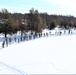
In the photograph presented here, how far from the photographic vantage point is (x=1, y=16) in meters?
35.2

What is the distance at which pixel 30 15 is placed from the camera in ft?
140

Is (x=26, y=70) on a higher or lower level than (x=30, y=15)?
lower

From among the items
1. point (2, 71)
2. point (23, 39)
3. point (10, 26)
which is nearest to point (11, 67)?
point (2, 71)

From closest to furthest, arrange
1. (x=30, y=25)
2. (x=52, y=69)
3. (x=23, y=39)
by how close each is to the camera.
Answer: (x=52, y=69), (x=23, y=39), (x=30, y=25)

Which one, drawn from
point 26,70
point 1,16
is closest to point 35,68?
point 26,70

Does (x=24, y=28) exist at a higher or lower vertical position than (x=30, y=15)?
lower

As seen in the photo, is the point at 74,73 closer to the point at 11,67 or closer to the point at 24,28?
the point at 11,67

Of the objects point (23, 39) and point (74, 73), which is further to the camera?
point (23, 39)

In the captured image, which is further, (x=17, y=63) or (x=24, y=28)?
(x=24, y=28)

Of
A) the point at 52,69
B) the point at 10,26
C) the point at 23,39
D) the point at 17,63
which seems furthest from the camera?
the point at 10,26

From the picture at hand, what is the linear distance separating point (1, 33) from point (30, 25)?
8.99 metres

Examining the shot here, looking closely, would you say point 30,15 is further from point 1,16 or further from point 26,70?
point 26,70

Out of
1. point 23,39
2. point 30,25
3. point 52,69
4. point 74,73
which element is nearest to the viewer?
point 74,73

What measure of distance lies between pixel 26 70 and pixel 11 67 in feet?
3.59
